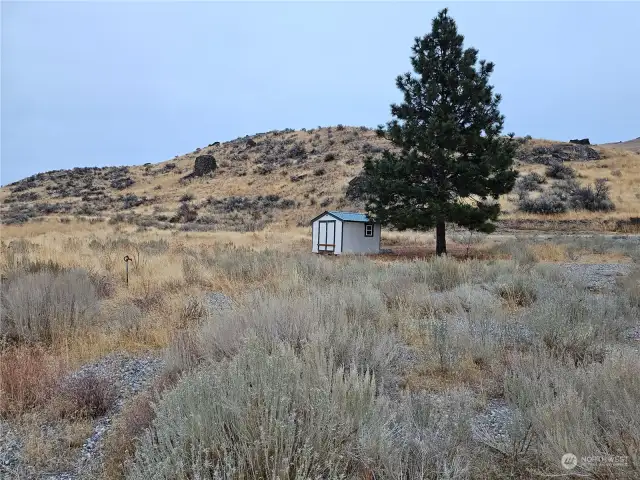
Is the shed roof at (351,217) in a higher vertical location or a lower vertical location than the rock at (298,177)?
lower

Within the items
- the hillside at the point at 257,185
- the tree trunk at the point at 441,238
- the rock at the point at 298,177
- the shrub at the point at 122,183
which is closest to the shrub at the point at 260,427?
the tree trunk at the point at 441,238

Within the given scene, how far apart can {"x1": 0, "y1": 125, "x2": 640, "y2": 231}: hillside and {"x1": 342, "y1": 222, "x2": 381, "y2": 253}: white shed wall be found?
41.6 ft

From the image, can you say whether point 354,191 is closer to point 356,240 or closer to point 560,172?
point 356,240

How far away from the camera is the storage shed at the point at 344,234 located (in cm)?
2311

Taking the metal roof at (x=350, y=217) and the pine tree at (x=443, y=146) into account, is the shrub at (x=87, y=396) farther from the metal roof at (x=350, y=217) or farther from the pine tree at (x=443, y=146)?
the metal roof at (x=350, y=217)

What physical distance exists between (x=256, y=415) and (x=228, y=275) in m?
8.44

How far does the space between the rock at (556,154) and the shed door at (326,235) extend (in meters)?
34.7

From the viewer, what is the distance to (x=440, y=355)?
469 cm

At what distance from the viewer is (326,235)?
23875 millimetres

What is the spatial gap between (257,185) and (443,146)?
1507 inches

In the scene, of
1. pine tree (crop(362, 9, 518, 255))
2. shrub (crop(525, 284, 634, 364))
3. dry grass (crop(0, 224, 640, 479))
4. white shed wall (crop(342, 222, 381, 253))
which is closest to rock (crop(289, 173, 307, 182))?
white shed wall (crop(342, 222, 381, 253))

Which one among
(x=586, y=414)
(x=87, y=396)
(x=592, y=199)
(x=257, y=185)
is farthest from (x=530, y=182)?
(x=87, y=396)

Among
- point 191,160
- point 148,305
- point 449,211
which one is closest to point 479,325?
point 148,305

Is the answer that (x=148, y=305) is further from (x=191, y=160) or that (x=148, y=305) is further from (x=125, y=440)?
(x=191, y=160)
